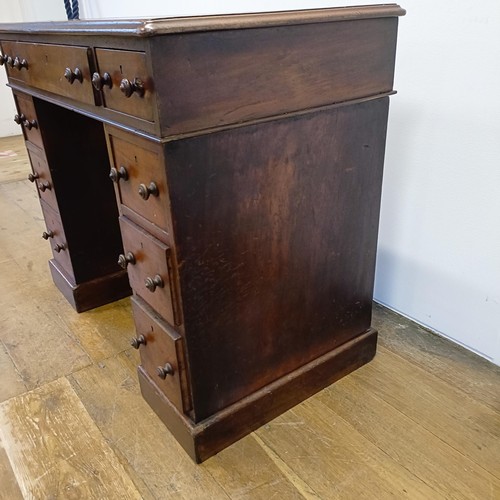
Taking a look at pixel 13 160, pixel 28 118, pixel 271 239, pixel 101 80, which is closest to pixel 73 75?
pixel 101 80

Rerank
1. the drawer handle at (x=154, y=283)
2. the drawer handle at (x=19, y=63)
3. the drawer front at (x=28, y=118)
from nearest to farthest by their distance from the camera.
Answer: the drawer handle at (x=154, y=283)
the drawer handle at (x=19, y=63)
the drawer front at (x=28, y=118)

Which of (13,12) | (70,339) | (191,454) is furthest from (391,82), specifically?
(13,12)

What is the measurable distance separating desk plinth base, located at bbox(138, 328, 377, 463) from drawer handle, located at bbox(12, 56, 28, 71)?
0.81m

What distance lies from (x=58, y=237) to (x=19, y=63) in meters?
0.55

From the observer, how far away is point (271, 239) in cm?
101

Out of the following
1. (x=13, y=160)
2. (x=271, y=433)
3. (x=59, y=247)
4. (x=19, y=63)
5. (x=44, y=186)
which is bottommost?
(x=13, y=160)

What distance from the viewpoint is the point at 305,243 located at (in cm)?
108

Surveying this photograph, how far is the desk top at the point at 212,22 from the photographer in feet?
2.36

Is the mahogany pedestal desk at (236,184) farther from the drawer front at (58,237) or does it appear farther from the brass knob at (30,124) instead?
the drawer front at (58,237)

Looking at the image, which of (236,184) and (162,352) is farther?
(162,352)

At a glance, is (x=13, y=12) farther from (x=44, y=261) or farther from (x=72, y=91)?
(x=72, y=91)

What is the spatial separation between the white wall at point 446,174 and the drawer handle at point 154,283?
0.78 m

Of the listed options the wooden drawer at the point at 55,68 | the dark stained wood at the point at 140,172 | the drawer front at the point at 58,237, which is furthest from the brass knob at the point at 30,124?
the dark stained wood at the point at 140,172

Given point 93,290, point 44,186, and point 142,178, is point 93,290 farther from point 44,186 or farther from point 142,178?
point 142,178
